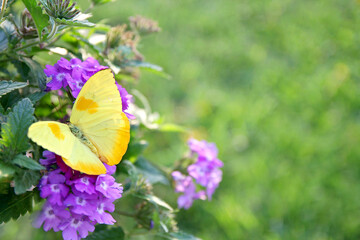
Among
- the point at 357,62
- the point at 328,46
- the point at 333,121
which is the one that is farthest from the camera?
the point at 328,46

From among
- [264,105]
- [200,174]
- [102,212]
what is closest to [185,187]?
[200,174]

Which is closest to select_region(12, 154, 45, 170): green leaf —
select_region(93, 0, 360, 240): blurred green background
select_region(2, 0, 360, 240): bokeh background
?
select_region(2, 0, 360, 240): bokeh background

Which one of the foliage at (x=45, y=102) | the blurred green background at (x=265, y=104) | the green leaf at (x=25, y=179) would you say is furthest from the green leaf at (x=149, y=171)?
the blurred green background at (x=265, y=104)

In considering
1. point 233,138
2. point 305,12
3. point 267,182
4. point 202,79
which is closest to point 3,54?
point 267,182

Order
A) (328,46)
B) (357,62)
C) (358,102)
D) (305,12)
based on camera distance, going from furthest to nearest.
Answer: (305,12) < (328,46) < (357,62) < (358,102)

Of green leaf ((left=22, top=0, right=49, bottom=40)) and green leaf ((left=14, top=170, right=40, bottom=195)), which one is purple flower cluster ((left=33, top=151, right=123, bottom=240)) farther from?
green leaf ((left=22, top=0, right=49, bottom=40))

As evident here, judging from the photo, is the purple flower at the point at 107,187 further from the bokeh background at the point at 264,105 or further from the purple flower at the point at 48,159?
the bokeh background at the point at 264,105

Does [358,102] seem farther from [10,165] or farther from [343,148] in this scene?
[10,165]

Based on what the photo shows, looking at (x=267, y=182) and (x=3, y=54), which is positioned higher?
(x=3, y=54)
